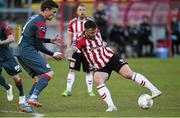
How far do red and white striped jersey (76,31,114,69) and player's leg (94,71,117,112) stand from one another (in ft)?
0.65

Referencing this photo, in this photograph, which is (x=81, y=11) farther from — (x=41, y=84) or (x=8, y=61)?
(x=41, y=84)

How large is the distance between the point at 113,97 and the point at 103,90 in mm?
2992

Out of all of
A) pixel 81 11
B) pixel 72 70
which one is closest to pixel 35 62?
pixel 72 70

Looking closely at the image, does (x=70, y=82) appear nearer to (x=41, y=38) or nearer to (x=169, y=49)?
(x=41, y=38)

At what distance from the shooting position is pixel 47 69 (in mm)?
14344

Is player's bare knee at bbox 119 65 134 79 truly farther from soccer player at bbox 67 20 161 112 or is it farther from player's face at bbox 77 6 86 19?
player's face at bbox 77 6 86 19

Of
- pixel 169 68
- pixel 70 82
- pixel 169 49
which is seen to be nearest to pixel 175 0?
pixel 169 49

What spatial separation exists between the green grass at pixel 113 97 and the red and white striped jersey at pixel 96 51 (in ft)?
3.26

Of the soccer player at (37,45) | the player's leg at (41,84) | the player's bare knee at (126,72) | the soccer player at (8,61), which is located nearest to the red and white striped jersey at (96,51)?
the player's bare knee at (126,72)

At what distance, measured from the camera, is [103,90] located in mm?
14352

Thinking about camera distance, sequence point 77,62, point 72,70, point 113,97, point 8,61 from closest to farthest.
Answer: point 8,61 < point 113,97 < point 77,62 < point 72,70

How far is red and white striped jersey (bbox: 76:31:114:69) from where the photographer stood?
14.7m

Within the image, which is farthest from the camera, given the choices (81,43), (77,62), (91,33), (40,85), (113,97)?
(77,62)

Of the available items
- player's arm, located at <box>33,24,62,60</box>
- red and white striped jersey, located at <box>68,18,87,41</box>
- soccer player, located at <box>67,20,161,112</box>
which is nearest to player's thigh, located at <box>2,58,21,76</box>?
soccer player, located at <box>67,20,161,112</box>
